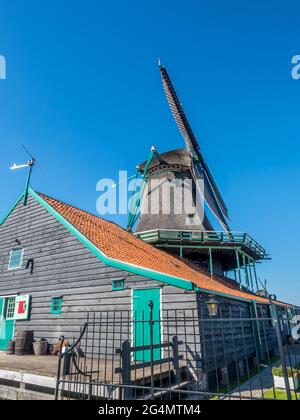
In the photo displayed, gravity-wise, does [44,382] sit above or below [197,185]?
below

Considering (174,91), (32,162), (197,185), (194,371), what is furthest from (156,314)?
(174,91)

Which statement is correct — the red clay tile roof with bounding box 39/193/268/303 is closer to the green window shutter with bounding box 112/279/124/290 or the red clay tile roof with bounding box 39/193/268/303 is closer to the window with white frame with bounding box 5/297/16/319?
the green window shutter with bounding box 112/279/124/290

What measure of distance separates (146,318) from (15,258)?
8434mm

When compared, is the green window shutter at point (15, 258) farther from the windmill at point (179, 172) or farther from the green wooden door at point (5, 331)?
the windmill at point (179, 172)

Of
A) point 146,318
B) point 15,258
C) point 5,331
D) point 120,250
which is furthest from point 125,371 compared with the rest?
point 15,258

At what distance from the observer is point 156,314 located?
9.43 metres

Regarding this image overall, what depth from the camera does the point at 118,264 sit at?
1045 cm

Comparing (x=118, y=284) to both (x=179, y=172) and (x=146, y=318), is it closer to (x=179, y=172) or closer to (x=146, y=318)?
(x=146, y=318)

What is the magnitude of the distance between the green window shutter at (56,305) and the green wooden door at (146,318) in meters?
3.78

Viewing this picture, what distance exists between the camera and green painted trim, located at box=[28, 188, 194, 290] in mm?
9070

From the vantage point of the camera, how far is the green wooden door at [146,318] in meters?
9.22

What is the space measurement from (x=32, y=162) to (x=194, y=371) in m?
13.1

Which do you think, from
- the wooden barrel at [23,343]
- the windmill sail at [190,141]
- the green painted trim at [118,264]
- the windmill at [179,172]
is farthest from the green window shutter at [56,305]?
the windmill sail at [190,141]
